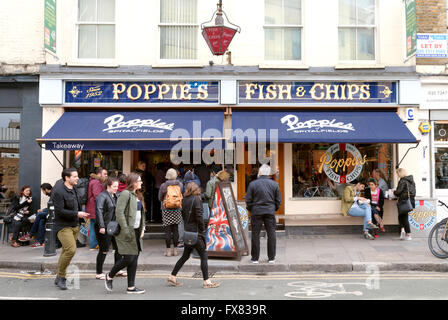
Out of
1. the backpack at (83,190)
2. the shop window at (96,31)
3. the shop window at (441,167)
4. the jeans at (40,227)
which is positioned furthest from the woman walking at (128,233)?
the shop window at (441,167)

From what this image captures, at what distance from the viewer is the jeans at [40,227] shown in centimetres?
916

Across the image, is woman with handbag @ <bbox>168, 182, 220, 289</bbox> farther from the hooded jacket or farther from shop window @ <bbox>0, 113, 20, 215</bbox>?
shop window @ <bbox>0, 113, 20, 215</bbox>

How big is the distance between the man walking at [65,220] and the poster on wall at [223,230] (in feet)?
8.91

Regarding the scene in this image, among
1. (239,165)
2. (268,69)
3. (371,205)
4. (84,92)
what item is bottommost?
(371,205)

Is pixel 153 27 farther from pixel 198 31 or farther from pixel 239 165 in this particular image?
pixel 239 165

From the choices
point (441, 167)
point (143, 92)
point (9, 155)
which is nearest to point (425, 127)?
point (441, 167)

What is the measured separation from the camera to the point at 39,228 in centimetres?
916

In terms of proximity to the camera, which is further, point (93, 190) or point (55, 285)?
point (93, 190)

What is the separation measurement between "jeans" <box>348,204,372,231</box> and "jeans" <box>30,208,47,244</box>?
7.74 m

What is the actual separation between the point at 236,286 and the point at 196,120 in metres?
4.82

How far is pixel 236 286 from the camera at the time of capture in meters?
6.07

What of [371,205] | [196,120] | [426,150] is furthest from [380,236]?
[196,120]

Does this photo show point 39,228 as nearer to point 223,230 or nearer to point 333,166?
point 223,230
